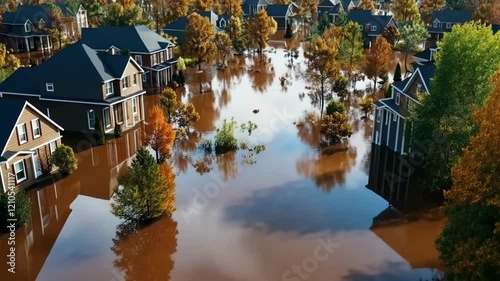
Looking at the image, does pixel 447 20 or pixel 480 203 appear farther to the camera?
pixel 447 20

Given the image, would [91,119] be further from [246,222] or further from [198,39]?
[198,39]

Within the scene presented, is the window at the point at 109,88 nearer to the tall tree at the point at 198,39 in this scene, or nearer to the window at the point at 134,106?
the window at the point at 134,106

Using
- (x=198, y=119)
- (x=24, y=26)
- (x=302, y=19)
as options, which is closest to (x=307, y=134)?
(x=198, y=119)

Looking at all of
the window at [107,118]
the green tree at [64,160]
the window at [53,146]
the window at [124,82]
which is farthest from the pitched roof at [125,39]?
the green tree at [64,160]

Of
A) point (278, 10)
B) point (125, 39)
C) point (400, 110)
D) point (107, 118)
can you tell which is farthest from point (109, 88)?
point (278, 10)

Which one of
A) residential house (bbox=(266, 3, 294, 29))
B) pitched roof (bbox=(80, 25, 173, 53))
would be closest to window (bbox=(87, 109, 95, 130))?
pitched roof (bbox=(80, 25, 173, 53))

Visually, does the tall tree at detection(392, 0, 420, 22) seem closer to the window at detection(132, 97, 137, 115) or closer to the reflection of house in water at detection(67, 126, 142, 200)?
the window at detection(132, 97, 137, 115)
